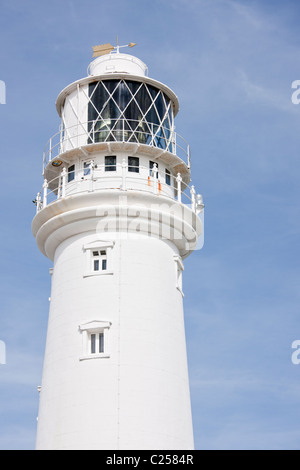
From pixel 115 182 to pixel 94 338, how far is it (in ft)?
18.5

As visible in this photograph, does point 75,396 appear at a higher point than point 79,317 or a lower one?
lower

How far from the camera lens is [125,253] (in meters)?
25.4

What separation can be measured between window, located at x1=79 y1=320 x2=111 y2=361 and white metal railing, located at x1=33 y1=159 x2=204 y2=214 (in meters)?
4.74

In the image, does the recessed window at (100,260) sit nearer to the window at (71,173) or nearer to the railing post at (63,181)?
the railing post at (63,181)

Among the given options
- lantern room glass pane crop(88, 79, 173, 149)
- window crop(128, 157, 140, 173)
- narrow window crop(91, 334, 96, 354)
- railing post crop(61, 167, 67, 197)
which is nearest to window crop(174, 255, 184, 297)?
window crop(128, 157, 140, 173)

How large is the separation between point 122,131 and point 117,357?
26.9 feet

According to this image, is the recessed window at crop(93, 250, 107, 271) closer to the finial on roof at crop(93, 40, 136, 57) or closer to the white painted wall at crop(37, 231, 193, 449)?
the white painted wall at crop(37, 231, 193, 449)

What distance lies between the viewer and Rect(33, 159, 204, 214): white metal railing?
2630 centimetres

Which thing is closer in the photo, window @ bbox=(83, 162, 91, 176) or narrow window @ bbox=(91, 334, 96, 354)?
narrow window @ bbox=(91, 334, 96, 354)

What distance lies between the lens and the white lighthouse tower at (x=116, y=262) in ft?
76.2
